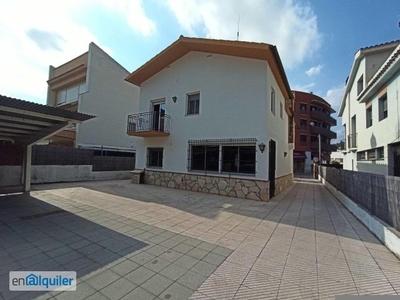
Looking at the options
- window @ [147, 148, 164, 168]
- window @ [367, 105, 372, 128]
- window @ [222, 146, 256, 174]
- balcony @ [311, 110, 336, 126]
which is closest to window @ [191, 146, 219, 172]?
window @ [222, 146, 256, 174]

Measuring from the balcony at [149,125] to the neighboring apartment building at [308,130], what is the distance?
2865 centimetres

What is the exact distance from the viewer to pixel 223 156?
32.2ft

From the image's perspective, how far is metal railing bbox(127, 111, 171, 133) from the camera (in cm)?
1180

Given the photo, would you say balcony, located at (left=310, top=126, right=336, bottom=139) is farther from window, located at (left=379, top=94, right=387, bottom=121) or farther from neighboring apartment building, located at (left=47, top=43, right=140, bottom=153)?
neighboring apartment building, located at (left=47, top=43, right=140, bottom=153)

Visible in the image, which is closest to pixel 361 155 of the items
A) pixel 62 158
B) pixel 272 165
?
pixel 272 165

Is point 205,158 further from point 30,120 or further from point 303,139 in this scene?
point 303,139

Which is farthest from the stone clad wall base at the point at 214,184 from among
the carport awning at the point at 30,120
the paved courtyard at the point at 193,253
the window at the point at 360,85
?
the window at the point at 360,85

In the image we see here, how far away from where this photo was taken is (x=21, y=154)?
8484mm

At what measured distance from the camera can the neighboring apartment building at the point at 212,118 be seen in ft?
29.3

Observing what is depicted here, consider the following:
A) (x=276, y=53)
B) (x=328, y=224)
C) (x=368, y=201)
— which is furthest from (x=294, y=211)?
(x=276, y=53)

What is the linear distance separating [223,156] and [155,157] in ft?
16.3

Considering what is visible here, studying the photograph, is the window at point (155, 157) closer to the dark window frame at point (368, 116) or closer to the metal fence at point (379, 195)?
the metal fence at point (379, 195)

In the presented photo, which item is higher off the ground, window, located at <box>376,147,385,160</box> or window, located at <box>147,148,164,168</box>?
window, located at <box>376,147,385,160</box>

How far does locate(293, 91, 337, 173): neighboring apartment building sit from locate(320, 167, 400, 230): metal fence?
29884 mm
